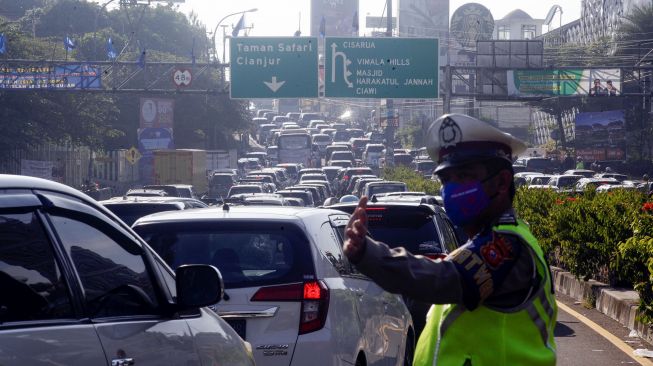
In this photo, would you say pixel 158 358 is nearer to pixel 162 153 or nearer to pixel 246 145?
pixel 162 153

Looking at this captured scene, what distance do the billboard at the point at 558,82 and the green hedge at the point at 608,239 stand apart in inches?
751

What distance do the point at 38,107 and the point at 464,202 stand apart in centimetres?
4349

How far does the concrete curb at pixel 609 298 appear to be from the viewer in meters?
→ 12.7

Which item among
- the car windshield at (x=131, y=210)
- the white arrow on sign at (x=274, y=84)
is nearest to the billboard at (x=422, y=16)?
the white arrow on sign at (x=274, y=84)

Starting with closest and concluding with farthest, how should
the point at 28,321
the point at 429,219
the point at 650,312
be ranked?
the point at 28,321 < the point at 650,312 < the point at 429,219

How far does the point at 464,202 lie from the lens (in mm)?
3639

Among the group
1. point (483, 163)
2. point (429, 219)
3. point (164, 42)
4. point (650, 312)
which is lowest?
point (650, 312)

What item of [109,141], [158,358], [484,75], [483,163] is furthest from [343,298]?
[109,141]

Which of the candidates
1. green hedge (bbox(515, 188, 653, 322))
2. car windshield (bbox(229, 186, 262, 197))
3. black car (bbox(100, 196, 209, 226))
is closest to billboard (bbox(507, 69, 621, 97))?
car windshield (bbox(229, 186, 262, 197))

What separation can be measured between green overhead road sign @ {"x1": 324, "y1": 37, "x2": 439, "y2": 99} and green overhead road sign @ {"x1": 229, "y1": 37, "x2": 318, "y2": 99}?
674mm

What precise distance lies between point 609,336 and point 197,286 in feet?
29.7

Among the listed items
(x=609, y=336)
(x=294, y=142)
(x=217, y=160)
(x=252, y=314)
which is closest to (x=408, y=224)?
(x=609, y=336)

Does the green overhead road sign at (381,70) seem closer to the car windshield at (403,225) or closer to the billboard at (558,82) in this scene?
the billboard at (558,82)

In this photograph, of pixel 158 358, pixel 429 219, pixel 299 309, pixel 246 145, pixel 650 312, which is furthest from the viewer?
pixel 246 145
